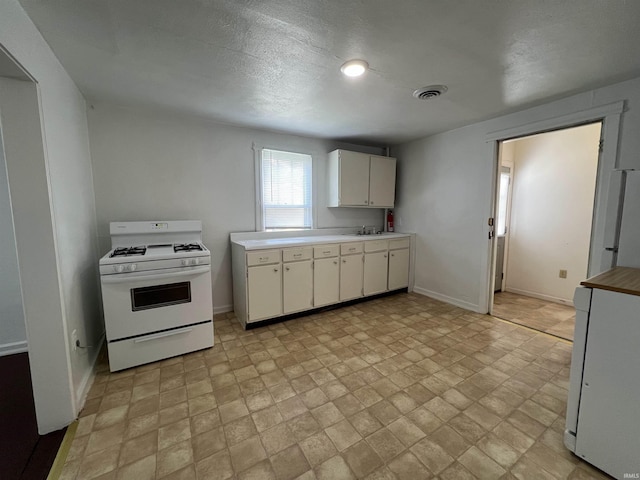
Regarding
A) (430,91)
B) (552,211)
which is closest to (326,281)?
(430,91)

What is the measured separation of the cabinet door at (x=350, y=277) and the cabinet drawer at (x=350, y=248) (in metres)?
0.07

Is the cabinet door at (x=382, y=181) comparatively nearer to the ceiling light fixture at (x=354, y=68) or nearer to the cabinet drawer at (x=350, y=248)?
the cabinet drawer at (x=350, y=248)

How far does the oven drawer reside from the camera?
6.82 feet

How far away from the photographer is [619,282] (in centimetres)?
136

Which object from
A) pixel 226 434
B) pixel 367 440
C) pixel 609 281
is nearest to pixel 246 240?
pixel 226 434

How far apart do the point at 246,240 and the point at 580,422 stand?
3.12m

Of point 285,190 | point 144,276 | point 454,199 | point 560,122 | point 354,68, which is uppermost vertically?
point 354,68

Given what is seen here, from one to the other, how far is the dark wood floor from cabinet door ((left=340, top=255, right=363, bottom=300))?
2681mm

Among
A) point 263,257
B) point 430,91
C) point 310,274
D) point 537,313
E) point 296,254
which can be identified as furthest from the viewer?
point 537,313

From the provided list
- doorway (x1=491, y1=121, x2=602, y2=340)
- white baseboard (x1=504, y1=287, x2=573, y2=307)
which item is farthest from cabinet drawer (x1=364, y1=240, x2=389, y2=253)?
white baseboard (x1=504, y1=287, x2=573, y2=307)

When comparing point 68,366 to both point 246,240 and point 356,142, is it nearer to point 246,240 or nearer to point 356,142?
point 246,240

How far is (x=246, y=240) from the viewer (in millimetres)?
3242

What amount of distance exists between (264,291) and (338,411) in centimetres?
148

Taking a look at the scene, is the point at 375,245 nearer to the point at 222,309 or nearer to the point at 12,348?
the point at 222,309
